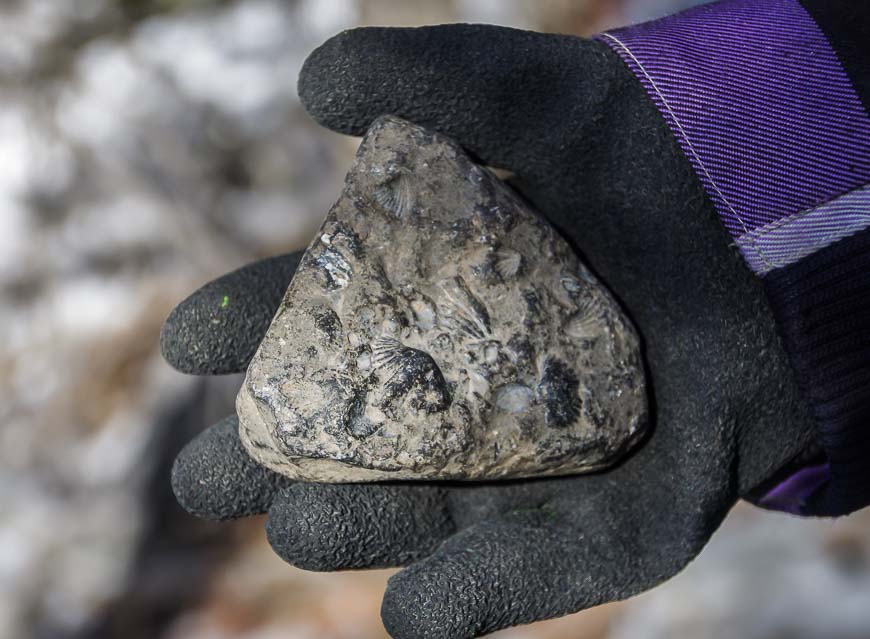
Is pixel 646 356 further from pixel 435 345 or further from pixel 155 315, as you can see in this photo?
pixel 155 315

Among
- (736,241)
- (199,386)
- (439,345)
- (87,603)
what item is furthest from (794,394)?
(87,603)

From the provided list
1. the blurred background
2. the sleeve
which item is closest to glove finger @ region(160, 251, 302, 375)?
the sleeve

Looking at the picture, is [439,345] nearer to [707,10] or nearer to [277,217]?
[707,10]

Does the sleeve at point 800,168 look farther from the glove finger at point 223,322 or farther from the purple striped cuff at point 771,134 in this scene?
the glove finger at point 223,322

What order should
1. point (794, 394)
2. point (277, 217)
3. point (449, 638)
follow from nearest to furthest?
1. point (449, 638)
2. point (794, 394)
3. point (277, 217)

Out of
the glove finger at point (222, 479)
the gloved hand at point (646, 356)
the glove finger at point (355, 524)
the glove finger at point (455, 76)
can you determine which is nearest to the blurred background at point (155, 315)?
the gloved hand at point (646, 356)

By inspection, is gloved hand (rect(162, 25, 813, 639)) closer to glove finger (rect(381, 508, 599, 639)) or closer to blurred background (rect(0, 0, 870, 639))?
glove finger (rect(381, 508, 599, 639))
